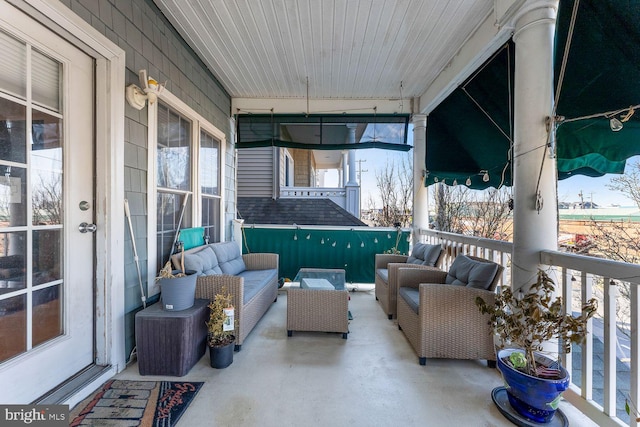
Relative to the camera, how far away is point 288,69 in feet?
12.0

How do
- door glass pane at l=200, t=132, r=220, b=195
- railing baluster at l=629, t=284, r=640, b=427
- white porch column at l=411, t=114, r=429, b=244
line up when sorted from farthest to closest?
white porch column at l=411, t=114, r=429, b=244
door glass pane at l=200, t=132, r=220, b=195
railing baluster at l=629, t=284, r=640, b=427

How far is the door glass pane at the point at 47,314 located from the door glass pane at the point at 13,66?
117 centimetres

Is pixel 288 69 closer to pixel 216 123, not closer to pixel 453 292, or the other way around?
pixel 216 123

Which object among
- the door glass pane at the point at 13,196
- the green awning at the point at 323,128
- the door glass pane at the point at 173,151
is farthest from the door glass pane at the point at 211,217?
the door glass pane at the point at 13,196

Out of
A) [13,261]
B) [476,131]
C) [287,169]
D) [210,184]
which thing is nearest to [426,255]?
[476,131]

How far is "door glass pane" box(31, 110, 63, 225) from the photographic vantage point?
5.44 feet

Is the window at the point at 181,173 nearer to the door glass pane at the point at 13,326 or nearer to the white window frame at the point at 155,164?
the white window frame at the point at 155,164

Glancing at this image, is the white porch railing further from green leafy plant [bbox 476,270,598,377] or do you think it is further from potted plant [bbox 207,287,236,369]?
potted plant [bbox 207,287,236,369]

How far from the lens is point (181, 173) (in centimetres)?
311

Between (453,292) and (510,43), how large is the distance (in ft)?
7.64

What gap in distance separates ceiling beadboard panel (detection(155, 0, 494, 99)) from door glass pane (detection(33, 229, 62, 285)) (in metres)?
2.17

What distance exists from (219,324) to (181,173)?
1.76 meters

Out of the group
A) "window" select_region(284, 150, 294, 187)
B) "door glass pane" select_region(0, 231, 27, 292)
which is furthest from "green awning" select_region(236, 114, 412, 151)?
"door glass pane" select_region(0, 231, 27, 292)

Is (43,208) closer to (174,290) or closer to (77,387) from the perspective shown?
(174,290)
